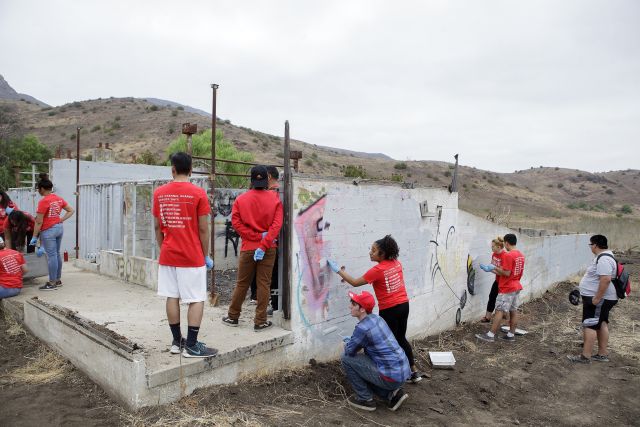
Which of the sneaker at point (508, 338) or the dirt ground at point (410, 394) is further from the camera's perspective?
the sneaker at point (508, 338)

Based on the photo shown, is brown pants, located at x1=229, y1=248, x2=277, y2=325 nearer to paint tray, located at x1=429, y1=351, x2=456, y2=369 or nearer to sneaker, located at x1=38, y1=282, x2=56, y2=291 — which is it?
paint tray, located at x1=429, y1=351, x2=456, y2=369

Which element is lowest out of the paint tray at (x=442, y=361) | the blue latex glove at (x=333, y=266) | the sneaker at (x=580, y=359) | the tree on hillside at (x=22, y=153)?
the sneaker at (x=580, y=359)

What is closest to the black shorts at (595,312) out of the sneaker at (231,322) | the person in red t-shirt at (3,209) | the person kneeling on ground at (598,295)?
the person kneeling on ground at (598,295)

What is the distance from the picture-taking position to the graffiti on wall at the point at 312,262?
4.95 meters

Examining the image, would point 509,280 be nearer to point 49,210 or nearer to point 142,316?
point 142,316

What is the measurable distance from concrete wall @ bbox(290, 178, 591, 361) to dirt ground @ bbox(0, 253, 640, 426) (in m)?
0.46

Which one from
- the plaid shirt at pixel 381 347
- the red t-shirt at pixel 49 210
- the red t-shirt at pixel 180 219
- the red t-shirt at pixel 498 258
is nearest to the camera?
the red t-shirt at pixel 180 219

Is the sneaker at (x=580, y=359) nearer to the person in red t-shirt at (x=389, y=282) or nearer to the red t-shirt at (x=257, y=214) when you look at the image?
the person in red t-shirt at (x=389, y=282)

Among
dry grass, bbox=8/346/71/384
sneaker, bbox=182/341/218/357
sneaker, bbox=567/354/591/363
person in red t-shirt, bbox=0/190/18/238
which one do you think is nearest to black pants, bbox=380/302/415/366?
sneaker, bbox=182/341/218/357

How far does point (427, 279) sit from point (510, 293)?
144cm

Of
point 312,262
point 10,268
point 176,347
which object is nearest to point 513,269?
point 312,262

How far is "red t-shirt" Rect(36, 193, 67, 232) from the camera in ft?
21.7

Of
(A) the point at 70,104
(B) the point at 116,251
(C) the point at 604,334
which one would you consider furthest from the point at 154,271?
(A) the point at 70,104

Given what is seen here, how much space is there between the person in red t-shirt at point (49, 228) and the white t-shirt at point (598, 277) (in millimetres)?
7898
